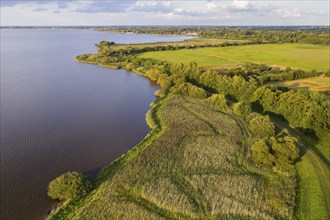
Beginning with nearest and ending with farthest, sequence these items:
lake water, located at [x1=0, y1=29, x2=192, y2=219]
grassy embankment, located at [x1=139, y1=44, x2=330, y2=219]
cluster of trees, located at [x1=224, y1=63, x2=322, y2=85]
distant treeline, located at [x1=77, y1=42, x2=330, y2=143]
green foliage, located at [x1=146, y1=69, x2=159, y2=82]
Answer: grassy embankment, located at [x1=139, y1=44, x2=330, y2=219] → lake water, located at [x1=0, y1=29, x2=192, y2=219] → distant treeline, located at [x1=77, y1=42, x2=330, y2=143] → cluster of trees, located at [x1=224, y1=63, x2=322, y2=85] → green foliage, located at [x1=146, y1=69, x2=159, y2=82]

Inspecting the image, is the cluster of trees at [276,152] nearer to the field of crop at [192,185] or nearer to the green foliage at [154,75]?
the field of crop at [192,185]

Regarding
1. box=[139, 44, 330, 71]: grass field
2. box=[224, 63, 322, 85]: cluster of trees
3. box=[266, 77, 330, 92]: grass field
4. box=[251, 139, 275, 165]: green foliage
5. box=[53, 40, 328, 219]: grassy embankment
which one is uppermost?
box=[139, 44, 330, 71]: grass field

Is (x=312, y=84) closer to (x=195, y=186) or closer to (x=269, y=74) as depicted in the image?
(x=269, y=74)

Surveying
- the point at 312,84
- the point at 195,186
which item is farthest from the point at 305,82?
the point at 195,186

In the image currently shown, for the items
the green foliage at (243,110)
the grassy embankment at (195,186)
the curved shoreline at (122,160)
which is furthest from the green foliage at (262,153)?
the curved shoreline at (122,160)

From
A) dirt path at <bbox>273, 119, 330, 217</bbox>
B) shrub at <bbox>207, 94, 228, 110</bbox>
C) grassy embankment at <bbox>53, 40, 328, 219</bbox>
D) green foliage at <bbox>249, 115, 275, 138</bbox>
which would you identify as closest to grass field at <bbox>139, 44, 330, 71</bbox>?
shrub at <bbox>207, 94, 228, 110</bbox>

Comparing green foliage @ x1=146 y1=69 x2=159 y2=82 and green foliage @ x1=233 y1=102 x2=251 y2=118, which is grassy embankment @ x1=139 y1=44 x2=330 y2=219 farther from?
green foliage @ x1=146 y1=69 x2=159 y2=82
